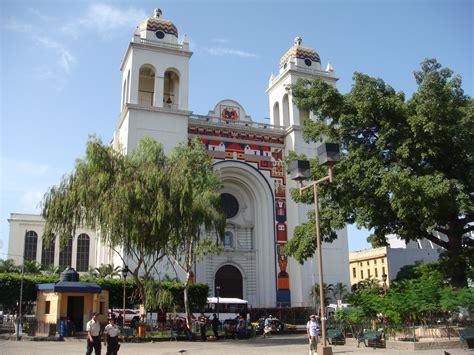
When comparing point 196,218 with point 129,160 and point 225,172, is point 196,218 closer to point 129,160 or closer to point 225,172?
point 129,160

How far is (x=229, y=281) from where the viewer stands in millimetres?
36938

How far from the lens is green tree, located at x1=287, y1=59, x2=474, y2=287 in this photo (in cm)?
1855

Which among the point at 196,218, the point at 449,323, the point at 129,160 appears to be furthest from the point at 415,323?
the point at 129,160

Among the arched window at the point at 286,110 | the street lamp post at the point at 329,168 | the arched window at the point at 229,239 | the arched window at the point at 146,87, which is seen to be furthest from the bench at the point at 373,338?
the arched window at the point at 146,87

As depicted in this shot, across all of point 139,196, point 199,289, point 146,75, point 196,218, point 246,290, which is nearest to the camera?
point 139,196

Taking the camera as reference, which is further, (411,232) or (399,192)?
(411,232)

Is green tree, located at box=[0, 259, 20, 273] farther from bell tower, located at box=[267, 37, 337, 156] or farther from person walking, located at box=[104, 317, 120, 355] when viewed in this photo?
person walking, located at box=[104, 317, 120, 355]

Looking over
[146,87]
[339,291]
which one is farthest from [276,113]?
[339,291]

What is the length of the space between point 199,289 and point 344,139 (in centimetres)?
1468

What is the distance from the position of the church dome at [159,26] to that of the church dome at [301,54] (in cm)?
1000

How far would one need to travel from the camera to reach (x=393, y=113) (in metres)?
21.0

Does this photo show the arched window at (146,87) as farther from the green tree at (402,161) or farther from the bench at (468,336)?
the bench at (468,336)

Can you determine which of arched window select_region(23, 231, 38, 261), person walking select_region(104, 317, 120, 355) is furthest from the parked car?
arched window select_region(23, 231, 38, 261)

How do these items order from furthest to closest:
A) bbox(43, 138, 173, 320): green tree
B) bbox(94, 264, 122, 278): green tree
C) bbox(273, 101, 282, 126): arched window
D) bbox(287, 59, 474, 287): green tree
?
bbox(273, 101, 282, 126): arched window → bbox(94, 264, 122, 278): green tree → bbox(43, 138, 173, 320): green tree → bbox(287, 59, 474, 287): green tree
